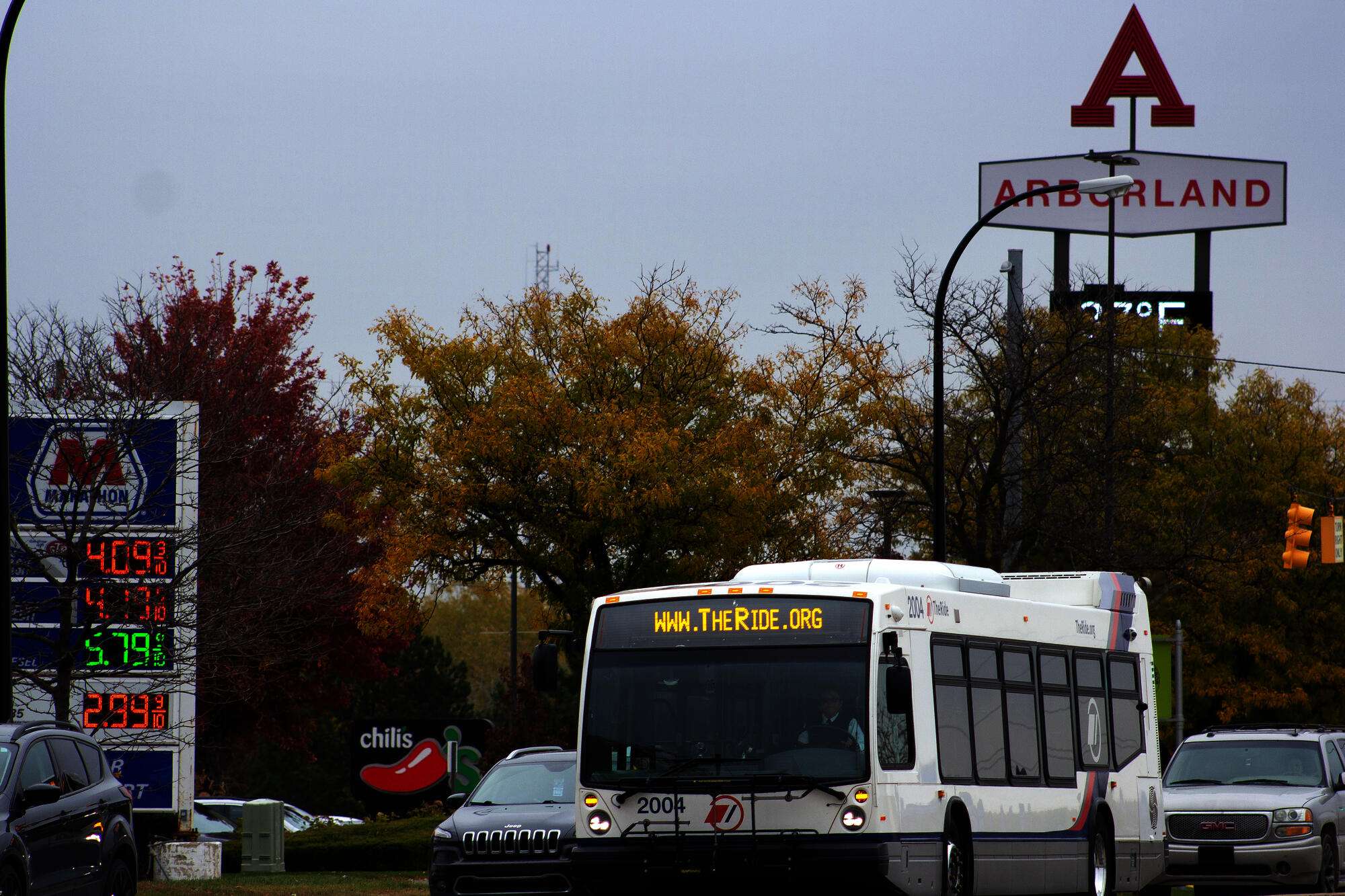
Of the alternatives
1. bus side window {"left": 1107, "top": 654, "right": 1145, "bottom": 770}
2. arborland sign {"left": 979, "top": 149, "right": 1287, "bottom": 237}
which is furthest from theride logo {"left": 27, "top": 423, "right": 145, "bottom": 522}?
arborland sign {"left": 979, "top": 149, "right": 1287, "bottom": 237}

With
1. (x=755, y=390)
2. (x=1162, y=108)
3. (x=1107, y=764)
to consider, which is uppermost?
(x=1162, y=108)

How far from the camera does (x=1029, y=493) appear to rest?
93.0 feet

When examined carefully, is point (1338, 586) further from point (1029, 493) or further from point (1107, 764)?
point (1107, 764)

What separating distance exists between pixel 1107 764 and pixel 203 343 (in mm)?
24457

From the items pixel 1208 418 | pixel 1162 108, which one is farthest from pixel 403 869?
pixel 1162 108

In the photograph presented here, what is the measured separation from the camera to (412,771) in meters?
33.0

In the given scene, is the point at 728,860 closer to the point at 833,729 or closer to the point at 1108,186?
the point at 833,729

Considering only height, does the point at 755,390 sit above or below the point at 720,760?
above

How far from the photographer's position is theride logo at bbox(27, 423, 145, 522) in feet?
66.7

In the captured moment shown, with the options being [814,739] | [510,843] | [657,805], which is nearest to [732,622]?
[814,739]

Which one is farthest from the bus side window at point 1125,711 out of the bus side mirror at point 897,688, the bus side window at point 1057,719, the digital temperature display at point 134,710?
the digital temperature display at point 134,710

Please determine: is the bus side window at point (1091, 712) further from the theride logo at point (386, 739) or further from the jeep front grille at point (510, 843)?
the theride logo at point (386, 739)

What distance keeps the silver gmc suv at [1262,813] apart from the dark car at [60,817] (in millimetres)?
11799

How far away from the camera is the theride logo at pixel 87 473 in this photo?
2033 centimetres
